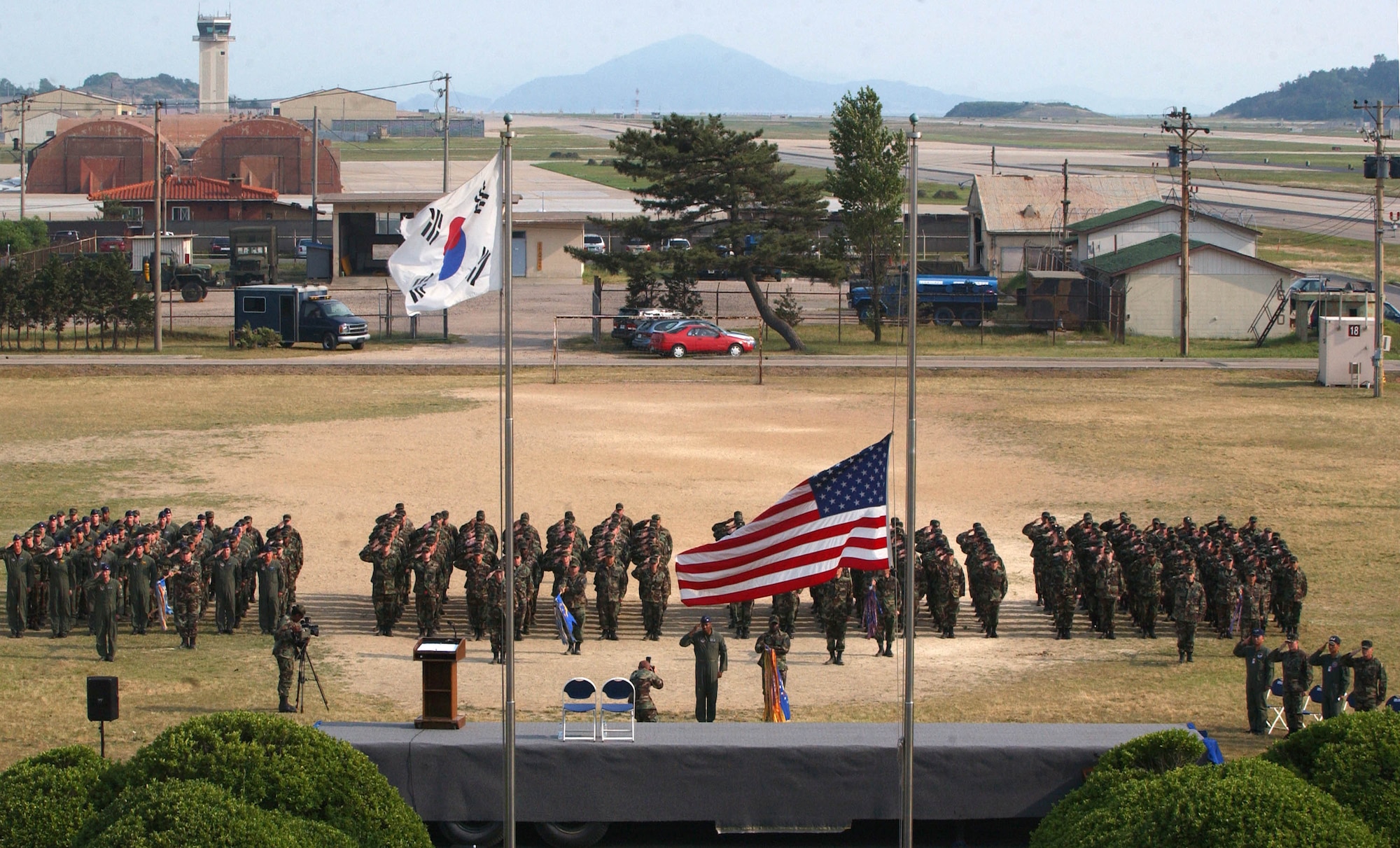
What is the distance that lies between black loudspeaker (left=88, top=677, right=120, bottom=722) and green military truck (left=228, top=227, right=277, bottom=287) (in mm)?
46495

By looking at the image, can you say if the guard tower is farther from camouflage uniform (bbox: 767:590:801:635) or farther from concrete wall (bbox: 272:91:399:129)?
camouflage uniform (bbox: 767:590:801:635)

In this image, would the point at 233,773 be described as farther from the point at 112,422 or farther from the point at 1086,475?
the point at 112,422

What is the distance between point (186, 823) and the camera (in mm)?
7883

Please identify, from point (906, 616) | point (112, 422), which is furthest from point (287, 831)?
point (112, 422)

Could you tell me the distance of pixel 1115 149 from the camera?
515ft

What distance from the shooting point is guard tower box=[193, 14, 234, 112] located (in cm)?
17850

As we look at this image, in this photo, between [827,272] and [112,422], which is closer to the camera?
[112,422]

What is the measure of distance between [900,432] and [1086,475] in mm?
3976

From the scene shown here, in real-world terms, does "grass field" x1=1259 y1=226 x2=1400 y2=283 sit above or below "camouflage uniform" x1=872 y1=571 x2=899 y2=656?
above

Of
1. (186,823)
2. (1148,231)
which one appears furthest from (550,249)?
(186,823)

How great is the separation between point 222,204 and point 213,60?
11771 cm

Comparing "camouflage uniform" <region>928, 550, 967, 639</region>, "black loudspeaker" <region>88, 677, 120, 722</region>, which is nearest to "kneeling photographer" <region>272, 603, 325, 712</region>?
"black loudspeaker" <region>88, 677, 120, 722</region>

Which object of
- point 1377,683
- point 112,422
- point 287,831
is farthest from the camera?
point 112,422

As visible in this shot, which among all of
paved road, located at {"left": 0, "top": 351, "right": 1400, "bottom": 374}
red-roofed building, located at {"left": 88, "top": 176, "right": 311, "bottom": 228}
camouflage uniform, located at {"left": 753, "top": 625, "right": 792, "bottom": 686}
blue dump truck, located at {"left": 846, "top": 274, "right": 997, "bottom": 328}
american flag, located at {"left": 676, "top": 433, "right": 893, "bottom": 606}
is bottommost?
camouflage uniform, located at {"left": 753, "top": 625, "right": 792, "bottom": 686}
